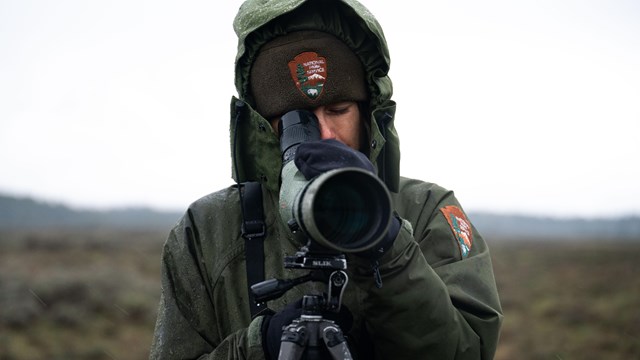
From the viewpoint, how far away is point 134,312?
1734 centimetres

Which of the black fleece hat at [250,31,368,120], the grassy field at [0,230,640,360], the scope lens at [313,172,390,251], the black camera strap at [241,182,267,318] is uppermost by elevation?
the black fleece hat at [250,31,368,120]

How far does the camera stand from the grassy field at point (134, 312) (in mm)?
14250

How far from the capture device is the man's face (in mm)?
2654

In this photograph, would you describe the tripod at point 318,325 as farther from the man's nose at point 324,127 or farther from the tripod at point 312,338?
the man's nose at point 324,127

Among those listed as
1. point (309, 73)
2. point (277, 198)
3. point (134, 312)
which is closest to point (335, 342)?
point (277, 198)

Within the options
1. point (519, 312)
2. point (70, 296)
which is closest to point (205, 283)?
point (70, 296)

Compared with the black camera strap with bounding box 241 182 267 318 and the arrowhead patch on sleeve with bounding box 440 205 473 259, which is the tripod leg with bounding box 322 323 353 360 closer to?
the black camera strap with bounding box 241 182 267 318

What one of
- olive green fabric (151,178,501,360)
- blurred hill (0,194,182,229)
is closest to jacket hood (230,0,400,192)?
olive green fabric (151,178,501,360)

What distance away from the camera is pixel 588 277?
96.1 ft

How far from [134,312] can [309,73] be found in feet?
52.6

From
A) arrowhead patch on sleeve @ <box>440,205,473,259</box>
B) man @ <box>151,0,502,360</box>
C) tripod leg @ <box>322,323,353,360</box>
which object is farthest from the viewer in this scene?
arrowhead patch on sleeve @ <box>440,205,473,259</box>

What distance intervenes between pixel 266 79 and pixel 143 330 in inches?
567

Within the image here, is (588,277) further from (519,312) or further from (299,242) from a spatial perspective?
(299,242)

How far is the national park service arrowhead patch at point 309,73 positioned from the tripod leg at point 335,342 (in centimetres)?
114
